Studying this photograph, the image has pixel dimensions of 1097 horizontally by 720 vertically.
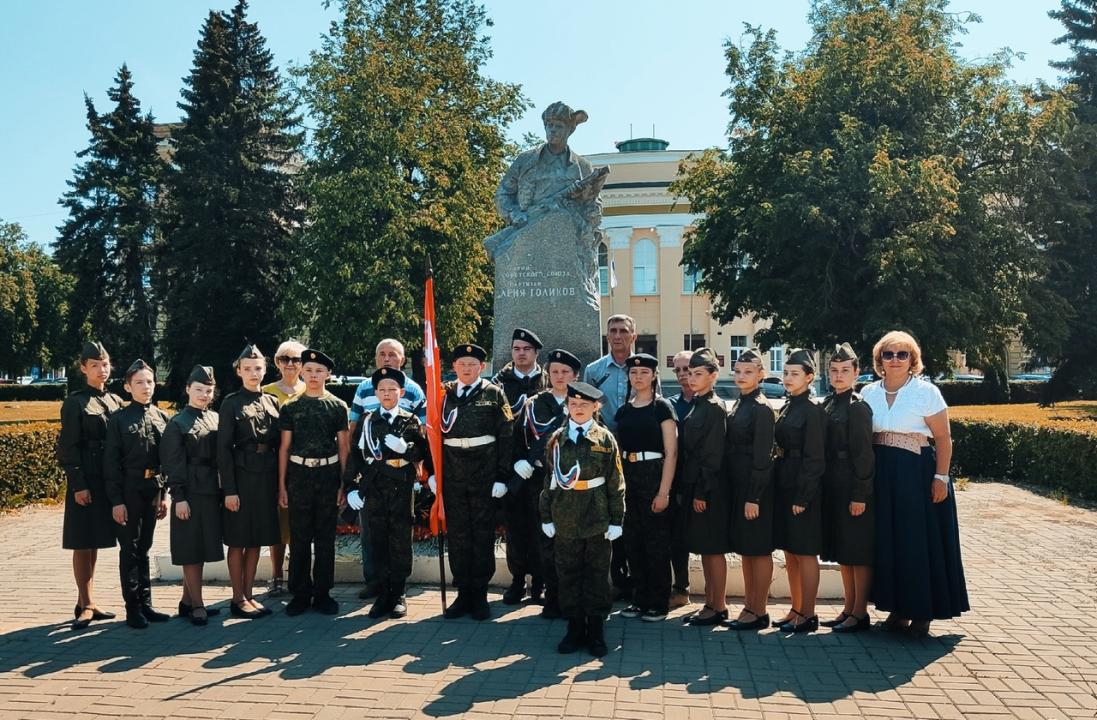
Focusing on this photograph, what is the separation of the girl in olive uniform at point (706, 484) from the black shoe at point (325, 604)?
271cm

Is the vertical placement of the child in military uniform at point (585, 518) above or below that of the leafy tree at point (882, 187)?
below

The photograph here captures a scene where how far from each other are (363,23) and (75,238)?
48.8 feet

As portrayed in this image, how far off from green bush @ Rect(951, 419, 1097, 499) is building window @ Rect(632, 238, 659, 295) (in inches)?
1236

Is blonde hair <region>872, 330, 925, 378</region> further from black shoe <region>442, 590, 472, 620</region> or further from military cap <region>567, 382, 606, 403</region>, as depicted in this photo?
black shoe <region>442, 590, 472, 620</region>

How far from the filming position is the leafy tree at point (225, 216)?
28797 millimetres

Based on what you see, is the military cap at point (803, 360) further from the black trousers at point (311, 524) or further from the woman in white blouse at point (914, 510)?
the black trousers at point (311, 524)

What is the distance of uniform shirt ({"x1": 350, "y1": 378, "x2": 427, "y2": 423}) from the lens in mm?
6643

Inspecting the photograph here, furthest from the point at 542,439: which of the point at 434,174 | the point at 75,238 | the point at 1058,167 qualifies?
the point at 75,238

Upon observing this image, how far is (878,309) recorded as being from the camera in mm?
21281

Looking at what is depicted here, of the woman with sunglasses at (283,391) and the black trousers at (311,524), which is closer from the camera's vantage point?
the black trousers at (311,524)

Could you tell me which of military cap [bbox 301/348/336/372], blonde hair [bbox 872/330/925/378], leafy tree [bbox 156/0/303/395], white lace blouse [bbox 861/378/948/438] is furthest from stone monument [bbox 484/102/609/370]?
leafy tree [bbox 156/0/303/395]

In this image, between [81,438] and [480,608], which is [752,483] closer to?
[480,608]

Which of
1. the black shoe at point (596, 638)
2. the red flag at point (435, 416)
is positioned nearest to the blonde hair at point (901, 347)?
the black shoe at point (596, 638)

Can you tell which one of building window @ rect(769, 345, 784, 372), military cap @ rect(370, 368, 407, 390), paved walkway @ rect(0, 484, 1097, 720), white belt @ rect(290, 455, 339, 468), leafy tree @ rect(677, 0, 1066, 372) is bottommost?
paved walkway @ rect(0, 484, 1097, 720)
